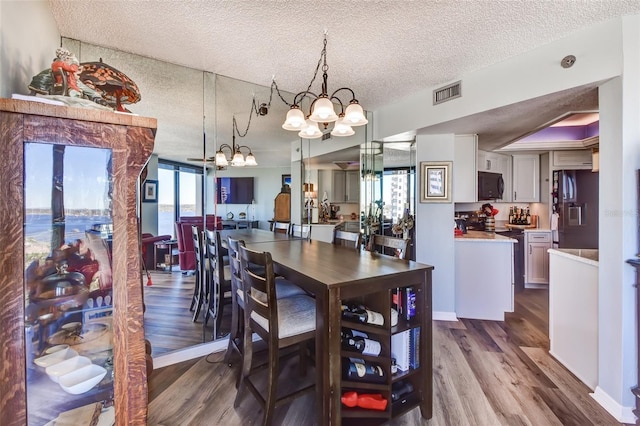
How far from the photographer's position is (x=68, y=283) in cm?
107

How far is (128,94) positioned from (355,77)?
2.05m

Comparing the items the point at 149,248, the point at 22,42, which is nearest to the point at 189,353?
the point at 149,248

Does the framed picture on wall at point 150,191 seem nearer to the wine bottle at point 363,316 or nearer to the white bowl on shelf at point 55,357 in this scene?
the white bowl on shelf at point 55,357

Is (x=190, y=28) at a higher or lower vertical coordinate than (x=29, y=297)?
higher

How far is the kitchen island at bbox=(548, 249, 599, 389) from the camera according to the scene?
2051mm

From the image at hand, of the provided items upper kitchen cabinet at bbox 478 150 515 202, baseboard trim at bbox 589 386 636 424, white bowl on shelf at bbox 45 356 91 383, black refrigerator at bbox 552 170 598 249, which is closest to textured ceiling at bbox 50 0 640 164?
upper kitchen cabinet at bbox 478 150 515 202

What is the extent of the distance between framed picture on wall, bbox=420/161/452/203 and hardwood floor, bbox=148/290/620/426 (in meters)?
1.53

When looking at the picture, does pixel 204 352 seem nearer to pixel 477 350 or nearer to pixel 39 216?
pixel 39 216

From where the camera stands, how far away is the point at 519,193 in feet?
16.0

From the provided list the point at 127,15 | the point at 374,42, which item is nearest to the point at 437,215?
the point at 374,42

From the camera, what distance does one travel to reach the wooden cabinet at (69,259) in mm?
869

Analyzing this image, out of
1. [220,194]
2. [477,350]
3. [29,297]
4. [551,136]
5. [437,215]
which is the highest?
[551,136]

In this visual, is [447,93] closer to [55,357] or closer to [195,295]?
[195,295]

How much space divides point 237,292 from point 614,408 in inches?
98.8
